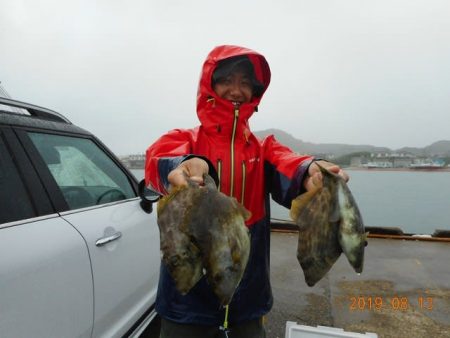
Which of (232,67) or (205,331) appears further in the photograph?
(232,67)

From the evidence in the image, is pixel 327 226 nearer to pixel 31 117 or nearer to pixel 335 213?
pixel 335 213

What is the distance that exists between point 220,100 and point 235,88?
0.49ft

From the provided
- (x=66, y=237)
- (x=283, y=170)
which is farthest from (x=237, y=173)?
(x=66, y=237)

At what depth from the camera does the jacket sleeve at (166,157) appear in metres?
1.59

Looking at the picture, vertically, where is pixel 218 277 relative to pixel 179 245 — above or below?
below

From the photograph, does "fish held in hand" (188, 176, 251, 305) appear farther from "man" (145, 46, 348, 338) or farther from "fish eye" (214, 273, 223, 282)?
"man" (145, 46, 348, 338)

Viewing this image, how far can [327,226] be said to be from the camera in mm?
1478

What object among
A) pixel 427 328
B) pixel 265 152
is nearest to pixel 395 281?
pixel 427 328

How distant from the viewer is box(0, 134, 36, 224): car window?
185 centimetres

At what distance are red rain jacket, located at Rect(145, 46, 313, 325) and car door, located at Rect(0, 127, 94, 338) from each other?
1.66ft

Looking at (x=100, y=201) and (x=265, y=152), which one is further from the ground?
(x=265, y=152)

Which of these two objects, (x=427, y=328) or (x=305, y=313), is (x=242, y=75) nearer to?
(x=305, y=313)

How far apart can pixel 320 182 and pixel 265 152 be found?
59 cm

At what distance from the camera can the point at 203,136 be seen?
2039mm
